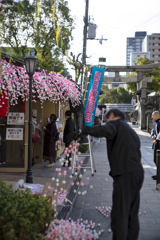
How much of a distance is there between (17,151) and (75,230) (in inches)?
211

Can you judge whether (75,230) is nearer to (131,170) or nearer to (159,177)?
(131,170)

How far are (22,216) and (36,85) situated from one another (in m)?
5.21

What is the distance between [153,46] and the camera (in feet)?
357

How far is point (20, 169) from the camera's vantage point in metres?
8.39

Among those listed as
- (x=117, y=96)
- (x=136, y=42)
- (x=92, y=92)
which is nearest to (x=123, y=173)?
(x=92, y=92)

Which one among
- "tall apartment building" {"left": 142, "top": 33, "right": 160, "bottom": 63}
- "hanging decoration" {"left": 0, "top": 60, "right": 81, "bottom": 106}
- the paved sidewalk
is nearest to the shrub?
the paved sidewalk

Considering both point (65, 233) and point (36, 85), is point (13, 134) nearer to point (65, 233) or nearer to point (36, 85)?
point (36, 85)

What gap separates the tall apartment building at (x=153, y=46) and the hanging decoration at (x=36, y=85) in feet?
347

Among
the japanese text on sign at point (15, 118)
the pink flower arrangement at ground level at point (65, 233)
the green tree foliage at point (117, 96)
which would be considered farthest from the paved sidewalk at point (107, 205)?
the green tree foliage at point (117, 96)

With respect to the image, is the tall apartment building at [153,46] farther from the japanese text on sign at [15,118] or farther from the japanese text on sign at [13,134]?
the japanese text on sign at [13,134]

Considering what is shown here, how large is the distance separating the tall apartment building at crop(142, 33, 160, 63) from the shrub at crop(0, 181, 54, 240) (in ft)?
366

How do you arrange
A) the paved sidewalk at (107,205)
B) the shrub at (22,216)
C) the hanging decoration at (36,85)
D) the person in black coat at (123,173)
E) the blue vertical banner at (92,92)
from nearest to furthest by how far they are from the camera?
the shrub at (22,216)
the person in black coat at (123,173)
the paved sidewalk at (107,205)
the hanging decoration at (36,85)
the blue vertical banner at (92,92)

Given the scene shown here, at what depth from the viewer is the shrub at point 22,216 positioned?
2.77 meters

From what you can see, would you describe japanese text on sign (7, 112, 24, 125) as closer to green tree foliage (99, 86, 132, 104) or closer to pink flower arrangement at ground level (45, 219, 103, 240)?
pink flower arrangement at ground level (45, 219, 103, 240)
